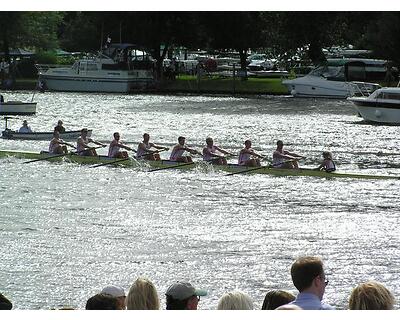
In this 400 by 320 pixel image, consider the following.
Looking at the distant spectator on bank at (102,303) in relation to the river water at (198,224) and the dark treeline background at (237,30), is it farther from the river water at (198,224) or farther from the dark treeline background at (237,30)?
the dark treeline background at (237,30)

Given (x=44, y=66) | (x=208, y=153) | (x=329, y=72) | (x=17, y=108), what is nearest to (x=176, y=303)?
(x=208, y=153)

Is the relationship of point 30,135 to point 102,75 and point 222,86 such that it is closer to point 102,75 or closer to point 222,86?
point 222,86

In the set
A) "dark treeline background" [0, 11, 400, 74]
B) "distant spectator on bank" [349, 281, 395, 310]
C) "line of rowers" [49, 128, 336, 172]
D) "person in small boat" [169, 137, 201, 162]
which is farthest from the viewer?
"dark treeline background" [0, 11, 400, 74]

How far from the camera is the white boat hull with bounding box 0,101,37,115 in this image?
46688mm

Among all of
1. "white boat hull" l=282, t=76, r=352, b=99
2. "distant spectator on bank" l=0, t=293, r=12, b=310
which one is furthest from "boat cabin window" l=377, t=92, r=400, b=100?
"distant spectator on bank" l=0, t=293, r=12, b=310

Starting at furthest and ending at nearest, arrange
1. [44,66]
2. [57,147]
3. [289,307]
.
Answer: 1. [44,66]
2. [57,147]
3. [289,307]

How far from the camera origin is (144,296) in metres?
6.74

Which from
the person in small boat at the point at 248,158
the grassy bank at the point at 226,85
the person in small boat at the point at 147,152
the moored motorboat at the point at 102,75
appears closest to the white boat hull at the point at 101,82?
the moored motorboat at the point at 102,75

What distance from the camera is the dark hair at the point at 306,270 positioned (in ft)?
21.0

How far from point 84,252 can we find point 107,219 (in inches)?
153

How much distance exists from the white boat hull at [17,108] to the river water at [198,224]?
879cm

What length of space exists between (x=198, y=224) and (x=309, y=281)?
15375mm

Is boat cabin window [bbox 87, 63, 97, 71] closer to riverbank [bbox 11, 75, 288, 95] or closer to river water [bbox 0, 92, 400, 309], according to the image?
riverbank [bbox 11, 75, 288, 95]

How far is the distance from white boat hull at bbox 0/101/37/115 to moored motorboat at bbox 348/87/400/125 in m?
14.4
